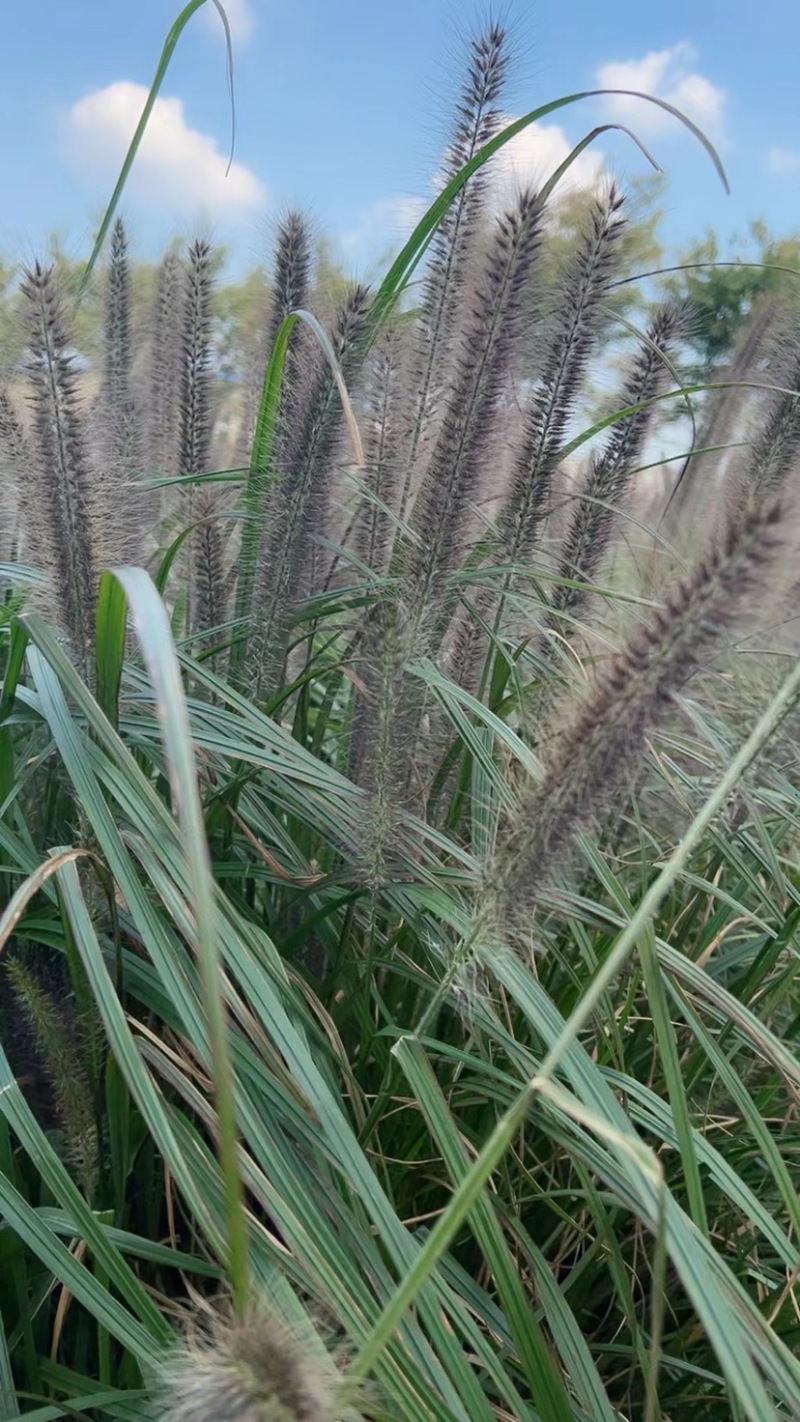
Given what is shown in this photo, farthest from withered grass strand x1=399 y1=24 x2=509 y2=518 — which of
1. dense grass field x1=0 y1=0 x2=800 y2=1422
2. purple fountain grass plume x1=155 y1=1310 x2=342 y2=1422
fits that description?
purple fountain grass plume x1=155 y1=1310 x2=342 y2=1422

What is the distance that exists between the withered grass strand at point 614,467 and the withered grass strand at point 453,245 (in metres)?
0.26

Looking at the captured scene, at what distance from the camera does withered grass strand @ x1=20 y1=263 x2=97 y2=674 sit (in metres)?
1.08

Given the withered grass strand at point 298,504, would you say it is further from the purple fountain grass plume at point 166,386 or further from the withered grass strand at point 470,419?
the purple fountain grass plume at point 166,386

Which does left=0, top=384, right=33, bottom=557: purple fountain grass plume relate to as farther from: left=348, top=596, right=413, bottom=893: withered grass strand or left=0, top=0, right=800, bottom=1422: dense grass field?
left=348, top=596, right=413, bottom=893: withered grass strand

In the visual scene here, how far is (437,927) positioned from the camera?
4.02 ft

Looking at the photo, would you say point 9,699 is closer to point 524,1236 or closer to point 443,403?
point 443,403

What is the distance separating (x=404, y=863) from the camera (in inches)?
44.7

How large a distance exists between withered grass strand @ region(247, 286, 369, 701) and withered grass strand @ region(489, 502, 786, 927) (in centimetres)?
68

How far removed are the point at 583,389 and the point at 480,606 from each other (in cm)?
38

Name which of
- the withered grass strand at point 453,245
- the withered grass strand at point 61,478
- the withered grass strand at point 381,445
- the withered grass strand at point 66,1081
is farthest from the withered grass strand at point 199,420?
the withered grass strand at point 66,1081

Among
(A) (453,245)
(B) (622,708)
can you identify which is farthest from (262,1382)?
(A) (453,245)

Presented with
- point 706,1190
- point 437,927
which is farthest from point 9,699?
point 706,1190

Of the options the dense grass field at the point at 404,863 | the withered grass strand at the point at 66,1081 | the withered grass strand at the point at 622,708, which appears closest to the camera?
the withered grass strand at the point at 622,708

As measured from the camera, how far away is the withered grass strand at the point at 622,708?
0.63 m
